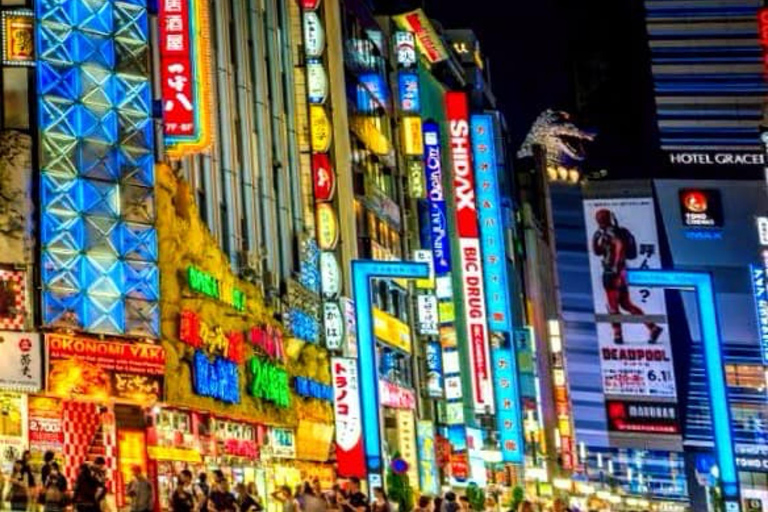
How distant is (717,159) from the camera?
12156 centimetres

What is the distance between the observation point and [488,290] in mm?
89562

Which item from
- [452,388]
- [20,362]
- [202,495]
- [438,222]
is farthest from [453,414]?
[20,362]

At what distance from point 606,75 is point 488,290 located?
2650 inches

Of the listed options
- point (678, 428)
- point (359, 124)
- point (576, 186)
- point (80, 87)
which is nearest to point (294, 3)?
point (359, 124)

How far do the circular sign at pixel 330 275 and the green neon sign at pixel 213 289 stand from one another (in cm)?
1254

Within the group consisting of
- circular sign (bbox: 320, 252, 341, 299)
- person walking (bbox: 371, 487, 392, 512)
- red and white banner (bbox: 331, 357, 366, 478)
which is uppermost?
circular sign (bbox: 320, 252, 341, 299)

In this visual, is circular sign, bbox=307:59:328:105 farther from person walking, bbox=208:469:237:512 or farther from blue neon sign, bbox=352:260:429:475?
person walking, bbox=208:469:237:512

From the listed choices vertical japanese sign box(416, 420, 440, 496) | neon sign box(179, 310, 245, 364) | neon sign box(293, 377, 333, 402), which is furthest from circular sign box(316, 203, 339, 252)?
vertical japanese sign box(416, 420, 440, 496)

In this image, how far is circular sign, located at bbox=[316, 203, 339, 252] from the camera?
59344 millimetres

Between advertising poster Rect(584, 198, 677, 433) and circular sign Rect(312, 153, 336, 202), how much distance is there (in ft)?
176

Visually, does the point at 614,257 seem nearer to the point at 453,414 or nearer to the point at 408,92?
the point at 453,414

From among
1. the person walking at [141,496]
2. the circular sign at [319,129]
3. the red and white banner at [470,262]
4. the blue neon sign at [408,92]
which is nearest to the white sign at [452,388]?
the red and white banner at [470,262]

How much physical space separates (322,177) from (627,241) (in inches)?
2232

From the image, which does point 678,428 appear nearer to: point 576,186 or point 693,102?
point 693,102
